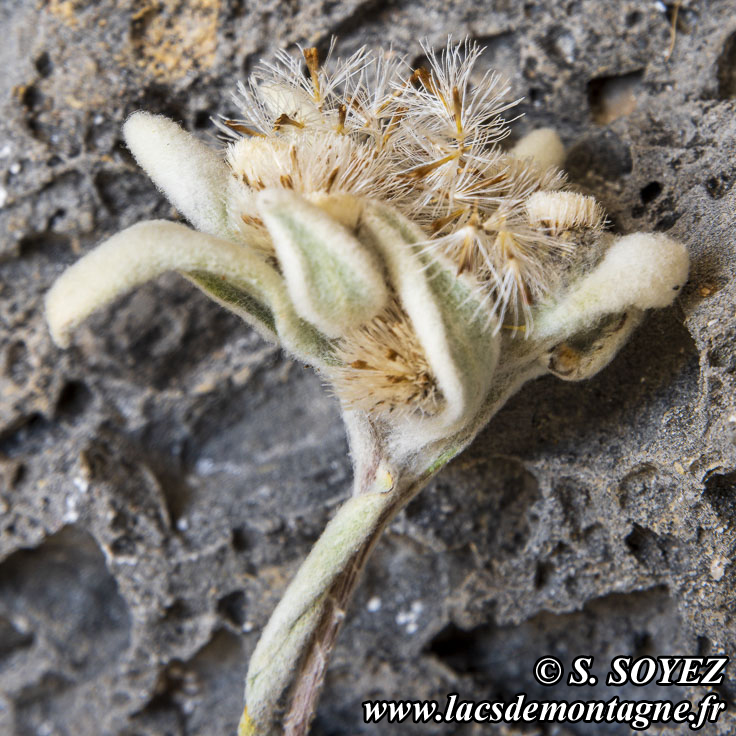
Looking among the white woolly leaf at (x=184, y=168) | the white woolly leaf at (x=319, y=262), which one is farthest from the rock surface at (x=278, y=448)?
the white woolly leaf at (x=319, y=262)

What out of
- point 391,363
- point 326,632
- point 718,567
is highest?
point 391,363

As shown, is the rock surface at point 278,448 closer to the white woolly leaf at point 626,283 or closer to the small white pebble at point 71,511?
the small white pebble at point 71,511

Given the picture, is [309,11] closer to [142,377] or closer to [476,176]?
[476,176]

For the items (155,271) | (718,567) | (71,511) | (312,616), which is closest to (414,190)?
(155,271)

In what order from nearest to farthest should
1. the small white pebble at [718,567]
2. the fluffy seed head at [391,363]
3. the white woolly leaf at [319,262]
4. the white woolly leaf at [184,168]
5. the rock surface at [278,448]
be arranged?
the white woolly leaf at [319,262] → the fluffy seed head at [391,363] → the white woolly leaf at [184,168] → the small white pebble at [718,567] → the rock surface at [278,448]

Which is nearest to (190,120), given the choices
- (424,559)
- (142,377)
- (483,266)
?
(142,377)

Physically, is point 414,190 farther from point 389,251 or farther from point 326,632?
point 326,632

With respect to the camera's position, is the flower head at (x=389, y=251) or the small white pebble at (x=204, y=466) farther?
the small white pebble at (x=204, y=466)

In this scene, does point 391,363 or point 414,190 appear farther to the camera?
point 414,190
